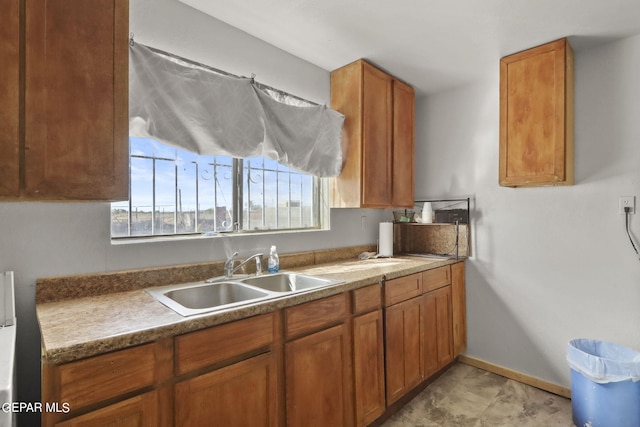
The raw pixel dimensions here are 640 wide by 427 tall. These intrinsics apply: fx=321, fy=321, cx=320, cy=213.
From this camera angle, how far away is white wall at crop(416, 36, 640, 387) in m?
2.07

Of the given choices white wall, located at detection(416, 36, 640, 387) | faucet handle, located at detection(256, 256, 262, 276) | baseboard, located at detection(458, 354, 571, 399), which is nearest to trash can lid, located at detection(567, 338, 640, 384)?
white wall, located at detection(416, 36, 640, 387)

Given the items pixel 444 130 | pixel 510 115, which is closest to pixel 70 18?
pixel 510 115

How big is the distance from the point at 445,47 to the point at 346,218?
1.43m

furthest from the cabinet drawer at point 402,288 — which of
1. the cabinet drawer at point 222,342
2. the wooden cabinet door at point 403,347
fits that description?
the cabinet drawer at point 222,342

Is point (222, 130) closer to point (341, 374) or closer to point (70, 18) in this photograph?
point (70, 18)

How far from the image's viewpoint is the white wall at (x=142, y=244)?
4.31 feet

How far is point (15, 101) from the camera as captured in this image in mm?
1035

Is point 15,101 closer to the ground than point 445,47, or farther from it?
closer to the ground

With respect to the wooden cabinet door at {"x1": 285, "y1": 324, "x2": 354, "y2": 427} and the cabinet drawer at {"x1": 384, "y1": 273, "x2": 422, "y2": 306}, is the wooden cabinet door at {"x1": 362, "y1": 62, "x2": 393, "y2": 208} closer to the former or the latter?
the cabinet drawer at {"x1": 384, "y1": 273, "x2": 422, "y2": 306}

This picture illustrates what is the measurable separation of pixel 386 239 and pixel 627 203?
160cm

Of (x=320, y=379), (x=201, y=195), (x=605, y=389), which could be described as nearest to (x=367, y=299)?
(x=320, y=379)

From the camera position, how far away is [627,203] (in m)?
2.05

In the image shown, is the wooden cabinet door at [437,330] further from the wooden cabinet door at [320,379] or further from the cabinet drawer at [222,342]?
the cabinet drawer at [222,342]

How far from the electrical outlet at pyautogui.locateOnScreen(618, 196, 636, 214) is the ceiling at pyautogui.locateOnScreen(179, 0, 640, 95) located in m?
1.03
